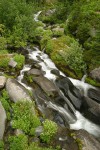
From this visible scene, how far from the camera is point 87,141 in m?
16.5

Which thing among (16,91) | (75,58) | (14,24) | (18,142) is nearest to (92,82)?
(75,58)

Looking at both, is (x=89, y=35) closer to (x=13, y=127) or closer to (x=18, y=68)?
(x=18, y=68)

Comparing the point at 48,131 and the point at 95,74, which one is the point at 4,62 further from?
the point at 48,131

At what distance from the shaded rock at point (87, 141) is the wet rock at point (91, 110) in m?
2.84

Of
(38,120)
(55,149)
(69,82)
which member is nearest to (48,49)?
(69,82)

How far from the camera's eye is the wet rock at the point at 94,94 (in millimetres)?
21406

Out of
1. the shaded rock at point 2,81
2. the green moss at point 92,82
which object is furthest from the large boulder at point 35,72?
the green moss at point 92,82

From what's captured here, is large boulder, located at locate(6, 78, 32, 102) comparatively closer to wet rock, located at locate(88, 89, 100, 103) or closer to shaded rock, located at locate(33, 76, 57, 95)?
shaded rock, located at locate(33, 76, 57, 95)

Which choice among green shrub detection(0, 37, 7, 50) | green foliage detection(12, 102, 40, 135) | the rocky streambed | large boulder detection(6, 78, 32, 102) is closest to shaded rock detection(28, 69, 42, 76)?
the rocky streambed

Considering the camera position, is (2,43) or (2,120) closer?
(2,120)

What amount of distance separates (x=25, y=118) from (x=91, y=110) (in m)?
6.33

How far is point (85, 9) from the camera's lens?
102ft

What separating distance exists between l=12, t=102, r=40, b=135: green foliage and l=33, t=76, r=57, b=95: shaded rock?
3.52 meters

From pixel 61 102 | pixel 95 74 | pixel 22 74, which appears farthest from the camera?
pixel 95 74
